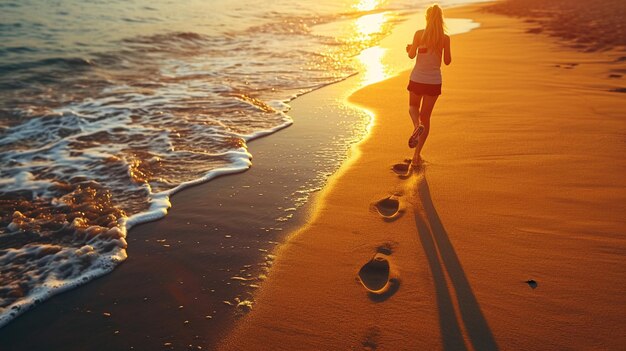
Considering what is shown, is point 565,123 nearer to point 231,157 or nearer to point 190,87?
point 231,157

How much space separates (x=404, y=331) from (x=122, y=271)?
2.02 meters

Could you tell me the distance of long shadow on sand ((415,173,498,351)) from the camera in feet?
7.84

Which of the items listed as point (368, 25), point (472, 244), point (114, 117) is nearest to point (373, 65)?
point (114, 117)

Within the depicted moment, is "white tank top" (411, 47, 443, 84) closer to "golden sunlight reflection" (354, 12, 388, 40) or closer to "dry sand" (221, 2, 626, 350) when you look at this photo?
"dry sand" (221, 2, 626, 350)

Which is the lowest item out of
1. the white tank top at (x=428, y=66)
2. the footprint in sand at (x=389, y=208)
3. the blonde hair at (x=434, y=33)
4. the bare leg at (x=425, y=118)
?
the footprint in sand at (x=389, y=208)

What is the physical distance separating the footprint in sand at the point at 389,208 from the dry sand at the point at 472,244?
0.03 m

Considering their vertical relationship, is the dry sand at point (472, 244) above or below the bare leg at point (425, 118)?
below

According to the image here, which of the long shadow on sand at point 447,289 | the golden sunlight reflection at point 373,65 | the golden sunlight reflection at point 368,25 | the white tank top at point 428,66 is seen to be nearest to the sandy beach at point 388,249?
the long shadow on sand at point 447,289

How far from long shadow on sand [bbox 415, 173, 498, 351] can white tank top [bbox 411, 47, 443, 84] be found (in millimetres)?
1637

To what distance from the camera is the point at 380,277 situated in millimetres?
2941

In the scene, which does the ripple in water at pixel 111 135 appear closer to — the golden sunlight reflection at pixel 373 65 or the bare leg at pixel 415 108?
the golden sunlight reflection at pixel 373 65

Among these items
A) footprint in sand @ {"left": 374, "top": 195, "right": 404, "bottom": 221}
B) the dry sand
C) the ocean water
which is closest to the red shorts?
the dry sand

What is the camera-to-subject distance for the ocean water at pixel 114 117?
3.62 m

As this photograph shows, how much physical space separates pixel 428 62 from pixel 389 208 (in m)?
1.87
